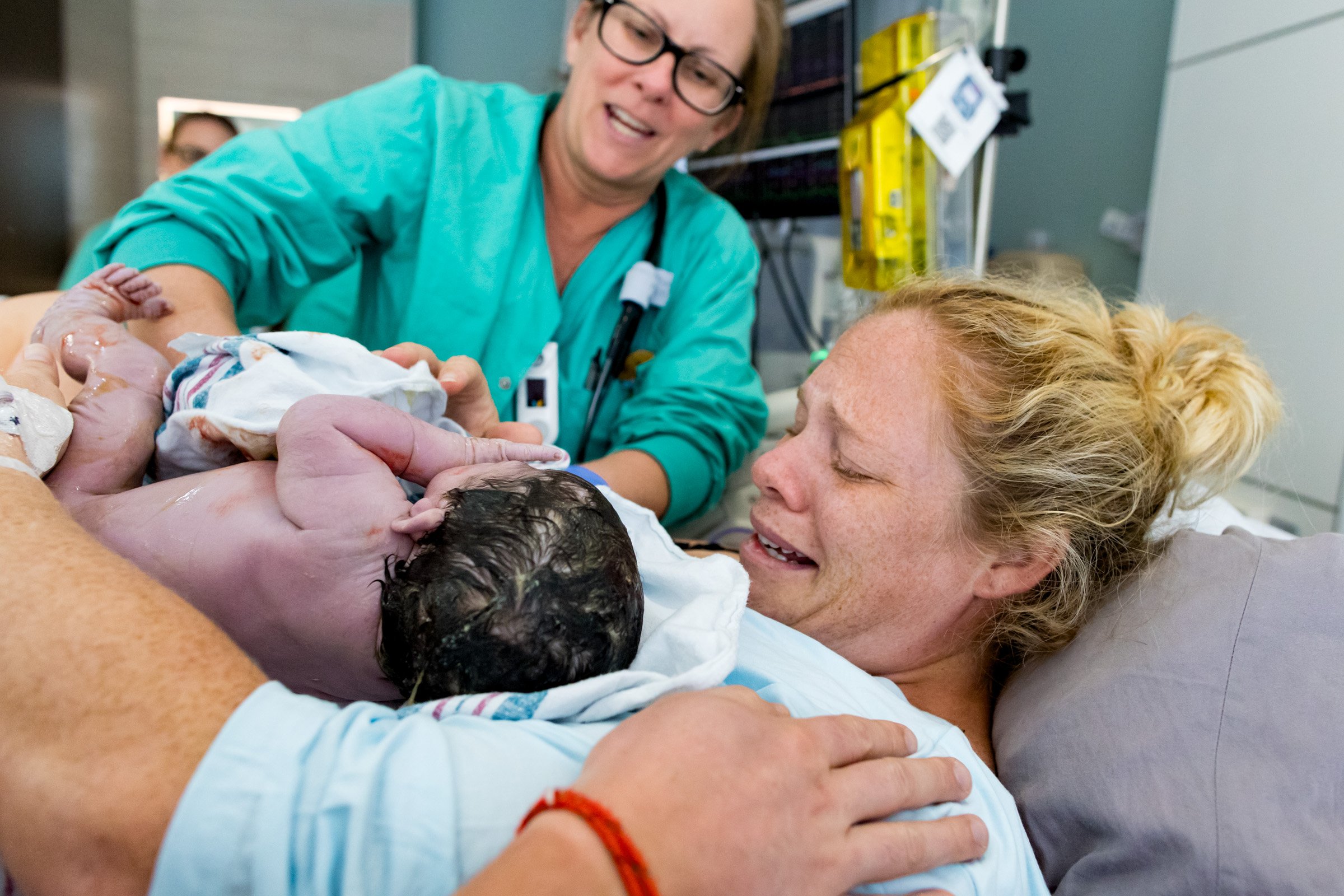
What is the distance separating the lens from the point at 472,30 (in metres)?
3.62

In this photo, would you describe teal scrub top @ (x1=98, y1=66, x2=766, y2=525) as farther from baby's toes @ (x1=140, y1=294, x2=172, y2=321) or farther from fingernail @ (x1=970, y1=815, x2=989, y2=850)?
fingernail @ (x1=970, y1=815, x2=989, y2=850)

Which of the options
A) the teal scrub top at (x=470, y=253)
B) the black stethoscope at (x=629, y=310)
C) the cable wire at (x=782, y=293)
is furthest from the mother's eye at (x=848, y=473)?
the cable wire at (x=782, y=293)

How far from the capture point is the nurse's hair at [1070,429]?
1.14 m

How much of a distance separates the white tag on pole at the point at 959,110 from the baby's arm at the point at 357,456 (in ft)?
5.21

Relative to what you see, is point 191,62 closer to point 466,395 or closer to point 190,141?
point 190,141

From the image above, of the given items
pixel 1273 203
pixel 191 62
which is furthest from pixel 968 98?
pixel 191 62

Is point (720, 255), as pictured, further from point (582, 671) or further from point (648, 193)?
point (582, 671)

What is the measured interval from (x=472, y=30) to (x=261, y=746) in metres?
3.68

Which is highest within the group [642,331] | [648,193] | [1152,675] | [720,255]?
[648,193]

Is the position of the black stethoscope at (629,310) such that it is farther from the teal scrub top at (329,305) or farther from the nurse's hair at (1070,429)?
the nurse's hair at (1070,429)

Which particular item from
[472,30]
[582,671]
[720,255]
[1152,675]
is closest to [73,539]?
Result: [582,671]

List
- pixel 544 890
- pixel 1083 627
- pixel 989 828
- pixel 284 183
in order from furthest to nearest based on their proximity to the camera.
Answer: pixel 284 183
pixel 1083 627
pixel 989 828
pixel 544 890

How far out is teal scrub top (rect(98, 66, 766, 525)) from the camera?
1.58 metres

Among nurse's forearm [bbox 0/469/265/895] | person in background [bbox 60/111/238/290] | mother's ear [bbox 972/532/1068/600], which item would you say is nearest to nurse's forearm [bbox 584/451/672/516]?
mother's ear [bbox 972/532/1068/600]
